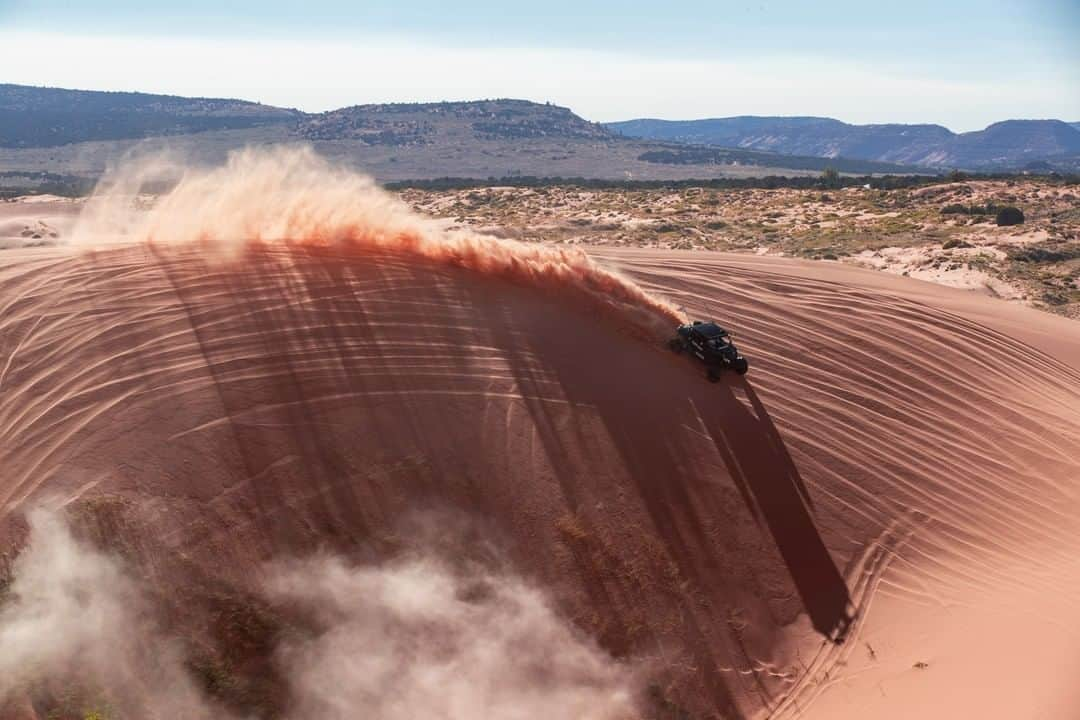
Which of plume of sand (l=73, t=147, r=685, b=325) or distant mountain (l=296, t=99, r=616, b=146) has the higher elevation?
distant mountain (l=296, t=99, r=616, b=146)

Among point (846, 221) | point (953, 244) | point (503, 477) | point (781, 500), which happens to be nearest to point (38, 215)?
point (503, 477)

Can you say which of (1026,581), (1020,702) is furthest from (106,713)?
(1026,581)

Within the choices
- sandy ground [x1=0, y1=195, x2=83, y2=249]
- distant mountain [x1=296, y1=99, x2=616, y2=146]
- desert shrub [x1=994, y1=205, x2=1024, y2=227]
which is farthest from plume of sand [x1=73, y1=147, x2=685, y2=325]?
distant mountain [x1=296, y1=99, x2=616, y2=146]

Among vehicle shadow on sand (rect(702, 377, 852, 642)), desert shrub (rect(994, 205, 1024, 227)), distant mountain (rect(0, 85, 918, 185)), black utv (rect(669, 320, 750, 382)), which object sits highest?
distant mountain (rect(0, 85, 918, 185))

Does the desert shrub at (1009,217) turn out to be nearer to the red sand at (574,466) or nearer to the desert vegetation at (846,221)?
the desert vegetation at (846,221)

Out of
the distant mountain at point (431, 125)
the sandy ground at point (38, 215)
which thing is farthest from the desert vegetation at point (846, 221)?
the distant mountain at point (431, 125)

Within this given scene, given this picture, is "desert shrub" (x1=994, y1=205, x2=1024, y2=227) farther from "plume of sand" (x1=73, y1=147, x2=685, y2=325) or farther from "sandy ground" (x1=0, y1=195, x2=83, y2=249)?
"sandy ground" (x1=0, y1=195, x2=83, y2=249)

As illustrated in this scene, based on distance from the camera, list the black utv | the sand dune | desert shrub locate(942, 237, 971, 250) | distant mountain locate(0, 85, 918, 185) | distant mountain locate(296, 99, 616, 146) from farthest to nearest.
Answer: distant mountain locate(296, 99, 616, 146)
distant mountain locate(0, 85, 918, 185)
desert shrub locate(942, 237, 971, 250)
the black utv
the sand dune
